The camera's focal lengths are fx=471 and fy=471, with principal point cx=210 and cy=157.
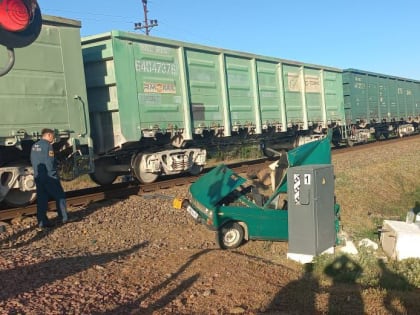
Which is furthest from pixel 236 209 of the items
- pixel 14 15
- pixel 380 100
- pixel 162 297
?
pixel 380 100

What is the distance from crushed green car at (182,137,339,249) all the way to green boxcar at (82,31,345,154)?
412cm

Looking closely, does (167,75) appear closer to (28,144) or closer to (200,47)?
(200,47)

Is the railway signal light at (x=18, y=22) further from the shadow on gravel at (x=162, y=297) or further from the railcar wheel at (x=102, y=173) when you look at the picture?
the railcar wheel at (x=102, y=173)

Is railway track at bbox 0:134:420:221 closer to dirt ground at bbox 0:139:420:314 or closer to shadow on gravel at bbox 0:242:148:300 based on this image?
dirt ground at bbox 0:139:420:314

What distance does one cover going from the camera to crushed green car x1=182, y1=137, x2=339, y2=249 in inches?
255

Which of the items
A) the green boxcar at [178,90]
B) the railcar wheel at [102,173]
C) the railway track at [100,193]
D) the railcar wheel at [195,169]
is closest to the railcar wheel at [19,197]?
the railway track at [100,193]

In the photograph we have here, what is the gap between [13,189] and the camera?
27.9 feet

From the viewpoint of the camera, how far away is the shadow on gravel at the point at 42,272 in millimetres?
4247

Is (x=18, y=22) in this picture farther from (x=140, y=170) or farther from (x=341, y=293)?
(x=140, y=170)

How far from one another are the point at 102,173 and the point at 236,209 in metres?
5.73

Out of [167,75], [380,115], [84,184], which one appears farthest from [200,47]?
[380,115]

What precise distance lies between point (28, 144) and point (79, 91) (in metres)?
1.42

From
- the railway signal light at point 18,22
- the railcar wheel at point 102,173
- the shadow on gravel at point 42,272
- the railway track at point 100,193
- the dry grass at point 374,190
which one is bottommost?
the dry grass at point 374,190

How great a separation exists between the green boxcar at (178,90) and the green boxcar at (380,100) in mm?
6252
